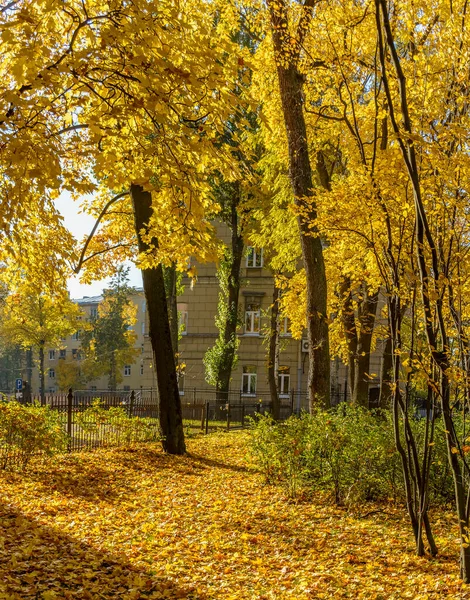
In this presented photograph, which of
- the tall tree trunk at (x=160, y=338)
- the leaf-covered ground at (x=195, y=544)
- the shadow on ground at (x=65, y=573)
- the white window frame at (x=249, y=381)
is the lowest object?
the leaf-covered ground at (x=195, y=544)

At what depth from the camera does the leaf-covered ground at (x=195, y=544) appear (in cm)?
551

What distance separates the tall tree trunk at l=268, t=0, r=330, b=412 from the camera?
10984 mm

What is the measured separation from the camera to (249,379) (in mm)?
34406

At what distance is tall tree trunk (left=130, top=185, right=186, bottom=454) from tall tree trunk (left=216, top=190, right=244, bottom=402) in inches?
497

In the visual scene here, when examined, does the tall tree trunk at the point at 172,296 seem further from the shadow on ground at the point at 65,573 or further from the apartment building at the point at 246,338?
the shadow on ground at the point at 65,573

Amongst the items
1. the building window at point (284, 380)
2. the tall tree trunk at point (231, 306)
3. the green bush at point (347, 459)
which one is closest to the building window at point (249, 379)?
the building window at point (284, 380)

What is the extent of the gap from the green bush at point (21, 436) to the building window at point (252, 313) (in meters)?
24.1

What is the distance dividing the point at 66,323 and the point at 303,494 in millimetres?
31875

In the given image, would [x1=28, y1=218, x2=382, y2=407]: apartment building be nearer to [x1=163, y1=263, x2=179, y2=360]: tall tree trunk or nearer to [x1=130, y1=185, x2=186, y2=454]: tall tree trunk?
[x1=163, y1=263, x2=179, y2=360]: tall tree trunk

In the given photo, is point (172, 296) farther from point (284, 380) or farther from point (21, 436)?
point (21, 436)

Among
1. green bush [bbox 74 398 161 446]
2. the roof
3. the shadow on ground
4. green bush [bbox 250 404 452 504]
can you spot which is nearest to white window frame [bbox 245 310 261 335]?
green bush [bbox 74 398 161 446]

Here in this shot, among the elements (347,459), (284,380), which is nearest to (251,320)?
(284,380)

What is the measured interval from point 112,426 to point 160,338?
2.62 m

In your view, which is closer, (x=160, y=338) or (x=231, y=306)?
(x=160, y=338)
